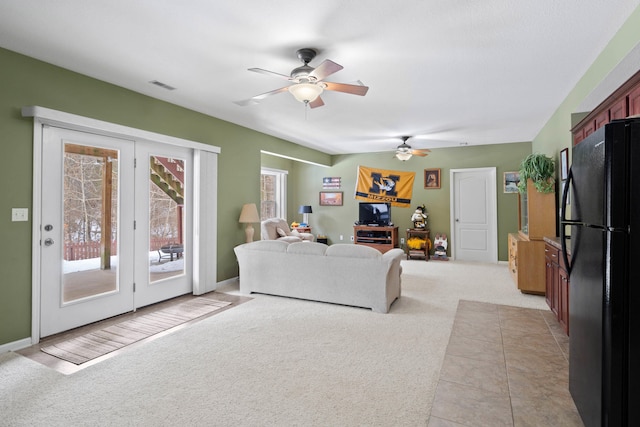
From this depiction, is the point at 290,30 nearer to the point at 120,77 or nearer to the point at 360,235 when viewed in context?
the point at 120,77

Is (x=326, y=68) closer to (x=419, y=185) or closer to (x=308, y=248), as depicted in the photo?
(x=308, y=248)

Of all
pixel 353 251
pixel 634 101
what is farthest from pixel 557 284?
pixel 353 251

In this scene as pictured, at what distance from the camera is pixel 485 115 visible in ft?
15.8

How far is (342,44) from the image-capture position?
267cm

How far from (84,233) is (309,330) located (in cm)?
252

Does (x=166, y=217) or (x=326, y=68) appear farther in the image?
(x=166, y=217)

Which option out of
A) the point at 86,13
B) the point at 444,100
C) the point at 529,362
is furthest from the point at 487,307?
the point at 86,13

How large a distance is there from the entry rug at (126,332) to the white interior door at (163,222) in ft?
1.27

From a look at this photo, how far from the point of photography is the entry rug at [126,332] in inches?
110

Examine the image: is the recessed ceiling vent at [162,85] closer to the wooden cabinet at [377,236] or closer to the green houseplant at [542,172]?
the green houseplant at [542,172]

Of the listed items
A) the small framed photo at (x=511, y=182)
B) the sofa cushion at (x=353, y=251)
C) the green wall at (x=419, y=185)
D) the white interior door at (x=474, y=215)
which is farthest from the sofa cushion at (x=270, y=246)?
the small framed photo at (x=511, y=182)

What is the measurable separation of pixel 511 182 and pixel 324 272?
16.5ft

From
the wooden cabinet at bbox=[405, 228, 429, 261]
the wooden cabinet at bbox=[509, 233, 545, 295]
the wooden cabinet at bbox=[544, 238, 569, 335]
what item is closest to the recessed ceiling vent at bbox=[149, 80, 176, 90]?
the wooden cabinet at bbox=[544, 238, 569, 335]

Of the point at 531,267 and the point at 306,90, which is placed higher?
the point at 306,90
